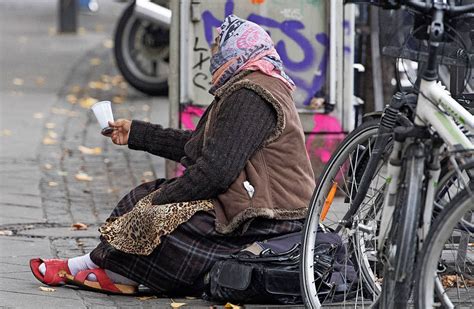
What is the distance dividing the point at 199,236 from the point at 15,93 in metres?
6.76

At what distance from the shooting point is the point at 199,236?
4.93 metres

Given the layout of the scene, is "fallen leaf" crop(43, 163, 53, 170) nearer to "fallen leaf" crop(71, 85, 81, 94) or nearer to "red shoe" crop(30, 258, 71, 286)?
"red shoe" crop(30, 258, 71, 286)

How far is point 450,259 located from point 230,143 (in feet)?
3.49

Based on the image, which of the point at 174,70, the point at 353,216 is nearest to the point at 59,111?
the point at 174,70

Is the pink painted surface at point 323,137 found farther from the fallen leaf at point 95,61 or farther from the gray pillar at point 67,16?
the gray pillar at point 67,16

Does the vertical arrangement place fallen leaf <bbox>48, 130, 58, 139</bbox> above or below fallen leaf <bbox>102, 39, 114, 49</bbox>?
above

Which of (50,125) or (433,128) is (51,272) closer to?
(433,128)

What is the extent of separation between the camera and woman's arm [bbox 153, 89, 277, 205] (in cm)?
476

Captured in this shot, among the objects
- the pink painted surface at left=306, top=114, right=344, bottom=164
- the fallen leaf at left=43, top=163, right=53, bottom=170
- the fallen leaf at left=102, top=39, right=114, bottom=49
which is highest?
the pink painted surface at left=306, top=114, right=344, bottom=164

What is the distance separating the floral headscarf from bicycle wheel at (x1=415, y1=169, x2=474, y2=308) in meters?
1.16

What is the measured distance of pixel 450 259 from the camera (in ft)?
13.6

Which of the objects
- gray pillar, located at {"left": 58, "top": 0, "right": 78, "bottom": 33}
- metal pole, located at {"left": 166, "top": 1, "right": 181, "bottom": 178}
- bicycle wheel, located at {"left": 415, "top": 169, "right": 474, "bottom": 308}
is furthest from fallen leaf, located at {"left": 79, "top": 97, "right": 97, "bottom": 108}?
bicycle wheel, located at {"left": 415, "top": 169, "right": 474, "bottom": 308}

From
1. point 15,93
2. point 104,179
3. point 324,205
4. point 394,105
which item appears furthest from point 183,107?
point 15,93

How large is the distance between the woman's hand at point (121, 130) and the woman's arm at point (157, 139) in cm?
2
